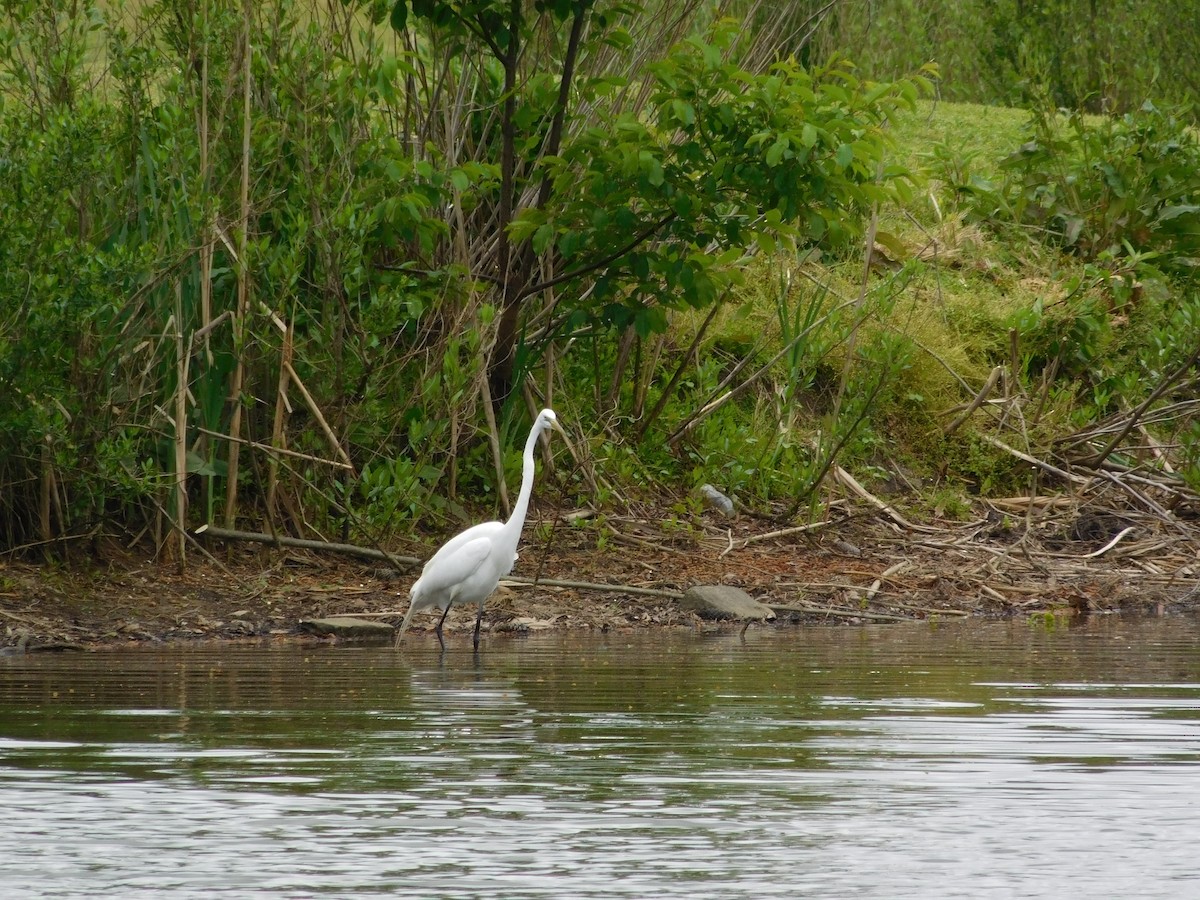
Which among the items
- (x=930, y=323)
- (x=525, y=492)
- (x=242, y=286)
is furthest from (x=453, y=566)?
(x=930, y=323)

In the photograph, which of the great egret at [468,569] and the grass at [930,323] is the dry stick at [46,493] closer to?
the great egret at [468,569]

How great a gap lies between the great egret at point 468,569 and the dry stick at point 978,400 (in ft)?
17.6

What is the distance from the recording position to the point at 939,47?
3133 centimetres

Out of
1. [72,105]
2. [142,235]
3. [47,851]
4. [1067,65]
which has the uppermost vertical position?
[1067,65]

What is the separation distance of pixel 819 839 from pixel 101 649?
20.7ft

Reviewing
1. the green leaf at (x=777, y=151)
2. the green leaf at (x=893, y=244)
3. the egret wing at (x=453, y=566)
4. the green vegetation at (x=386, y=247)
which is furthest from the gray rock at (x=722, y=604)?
the green leaf at (x=893, y=244)

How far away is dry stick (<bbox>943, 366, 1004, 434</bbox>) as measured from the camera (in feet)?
50.8

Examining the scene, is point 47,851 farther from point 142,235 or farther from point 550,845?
point 142,235

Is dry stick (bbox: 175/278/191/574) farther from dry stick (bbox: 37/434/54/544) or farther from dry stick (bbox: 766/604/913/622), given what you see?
dry stick (bbox: 766/604/913/622)

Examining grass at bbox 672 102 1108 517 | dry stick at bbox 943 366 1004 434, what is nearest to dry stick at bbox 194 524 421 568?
grass at bbox 672 102 1108 517

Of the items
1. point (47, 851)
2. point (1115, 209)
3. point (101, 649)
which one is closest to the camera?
point (47, 851)

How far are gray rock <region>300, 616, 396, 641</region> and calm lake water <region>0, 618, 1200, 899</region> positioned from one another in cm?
119

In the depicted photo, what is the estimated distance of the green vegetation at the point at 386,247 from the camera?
11406 mm

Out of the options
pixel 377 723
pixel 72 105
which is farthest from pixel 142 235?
pixel 377 723
